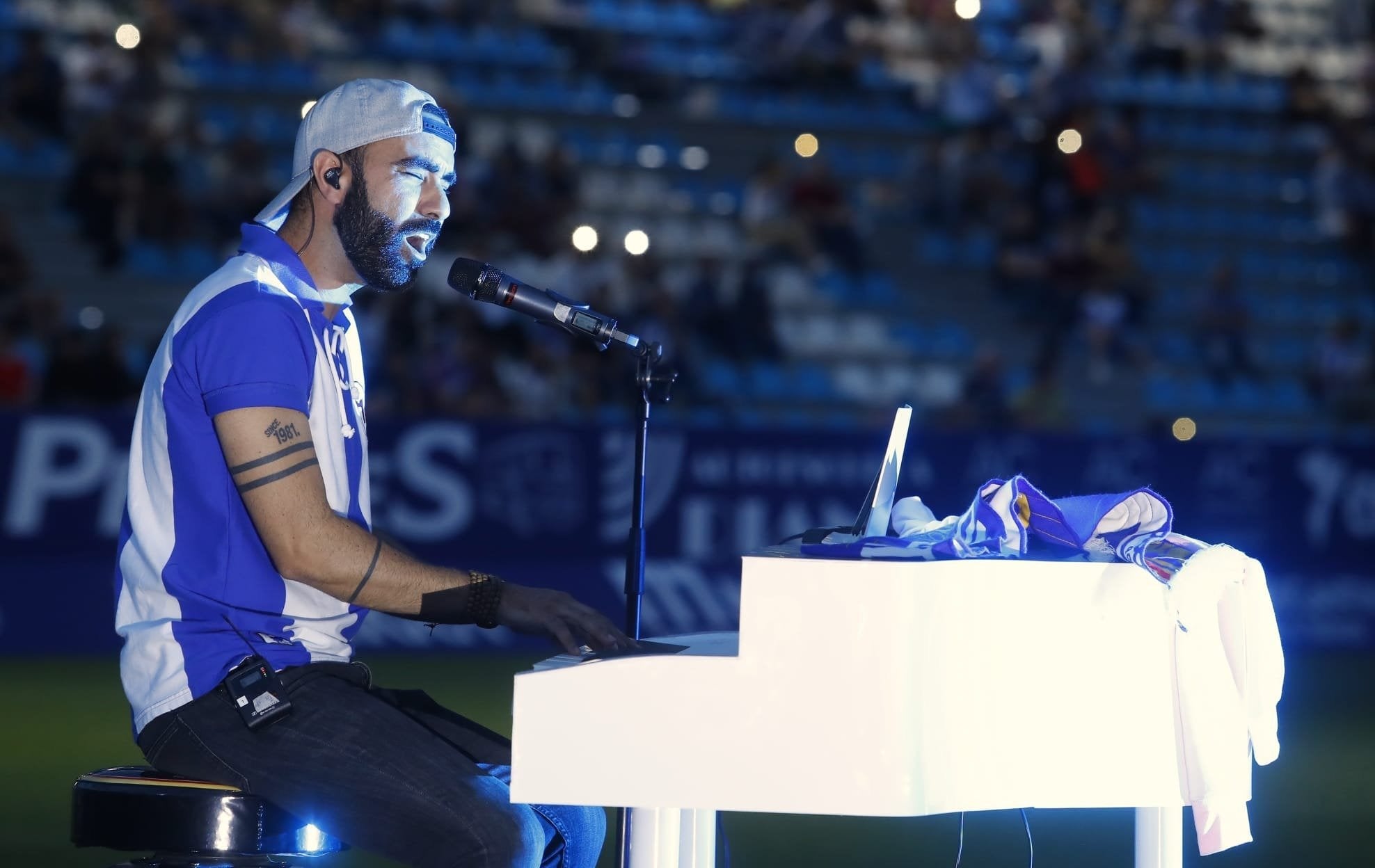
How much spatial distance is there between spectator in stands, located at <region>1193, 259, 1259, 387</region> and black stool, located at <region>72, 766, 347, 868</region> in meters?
12.4

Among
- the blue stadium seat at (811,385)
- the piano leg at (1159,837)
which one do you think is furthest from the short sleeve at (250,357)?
the blue stadium seat at (811,385)

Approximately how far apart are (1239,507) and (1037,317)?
12.2ft

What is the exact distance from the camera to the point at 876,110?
52.0ft

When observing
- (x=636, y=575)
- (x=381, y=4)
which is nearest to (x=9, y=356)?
(x=381, y=4)

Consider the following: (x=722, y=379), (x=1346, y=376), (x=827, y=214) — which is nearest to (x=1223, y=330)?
(x=1346, y=376)

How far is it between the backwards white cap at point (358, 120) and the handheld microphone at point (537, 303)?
31 cm

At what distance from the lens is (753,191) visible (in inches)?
544

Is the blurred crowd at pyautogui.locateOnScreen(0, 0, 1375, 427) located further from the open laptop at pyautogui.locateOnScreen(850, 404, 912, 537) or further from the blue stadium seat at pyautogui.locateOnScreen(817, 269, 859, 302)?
the open laptop at pyautogui.locateOnScreen(850, 404, 912, 537)

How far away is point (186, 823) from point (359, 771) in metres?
0.31

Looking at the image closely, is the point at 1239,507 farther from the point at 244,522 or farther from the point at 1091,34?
the point at 244,522

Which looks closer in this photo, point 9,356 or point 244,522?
point 244,522

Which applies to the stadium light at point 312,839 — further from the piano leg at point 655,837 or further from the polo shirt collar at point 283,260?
the polo shirt collar at point 283,260

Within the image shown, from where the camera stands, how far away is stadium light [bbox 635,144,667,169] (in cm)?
1477

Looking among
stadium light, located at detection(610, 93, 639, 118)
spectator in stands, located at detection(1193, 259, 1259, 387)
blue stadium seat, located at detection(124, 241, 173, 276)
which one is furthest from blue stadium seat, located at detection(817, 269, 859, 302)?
blue stadium seat, located at detection(124, 241, 173, 276)
